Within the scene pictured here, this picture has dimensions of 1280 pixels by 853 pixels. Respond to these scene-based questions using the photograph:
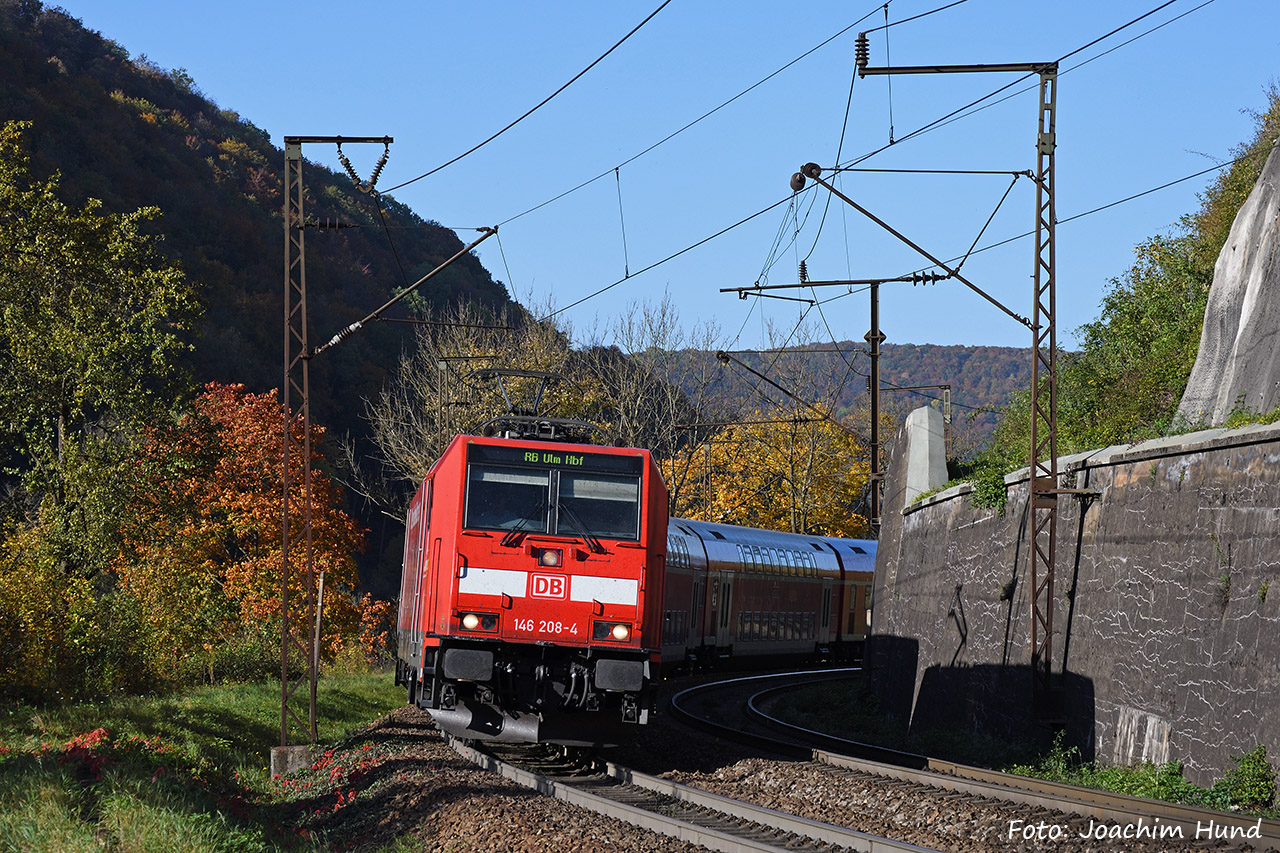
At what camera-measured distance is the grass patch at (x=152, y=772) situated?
8.90 metres

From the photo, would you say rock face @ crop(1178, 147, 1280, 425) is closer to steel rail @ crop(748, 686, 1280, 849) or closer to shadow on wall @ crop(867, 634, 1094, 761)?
shadow on wall @ crop(867, 634, 1094, 761)

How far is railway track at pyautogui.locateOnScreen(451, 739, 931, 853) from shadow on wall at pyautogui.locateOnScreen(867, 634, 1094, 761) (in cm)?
549

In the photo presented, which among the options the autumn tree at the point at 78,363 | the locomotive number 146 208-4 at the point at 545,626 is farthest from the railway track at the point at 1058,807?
the autumn tree at the point at 78,363

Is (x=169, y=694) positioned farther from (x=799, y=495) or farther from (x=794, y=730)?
(x=799, y=495)

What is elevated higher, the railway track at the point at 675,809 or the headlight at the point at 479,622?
the headlight at the point at 479,622

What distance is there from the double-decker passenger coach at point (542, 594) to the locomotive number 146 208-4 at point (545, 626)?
10 millimetres

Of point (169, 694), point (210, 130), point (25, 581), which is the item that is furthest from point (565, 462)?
point (210, 130)

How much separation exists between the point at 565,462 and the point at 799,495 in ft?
138

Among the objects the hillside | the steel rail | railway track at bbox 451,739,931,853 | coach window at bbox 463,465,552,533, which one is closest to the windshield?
coach window at bbox 463,465,552,533

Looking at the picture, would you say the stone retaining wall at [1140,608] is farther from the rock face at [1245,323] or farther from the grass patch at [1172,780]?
the rock face at [1245,323]

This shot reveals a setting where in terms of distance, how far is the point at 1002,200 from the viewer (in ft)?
57.6

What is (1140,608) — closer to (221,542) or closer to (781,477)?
(221,542)

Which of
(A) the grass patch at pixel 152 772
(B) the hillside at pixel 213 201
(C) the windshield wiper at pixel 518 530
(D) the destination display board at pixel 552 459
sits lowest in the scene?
(A) the grass patch at pixel 152 772

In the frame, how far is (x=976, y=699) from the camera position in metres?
18.1
